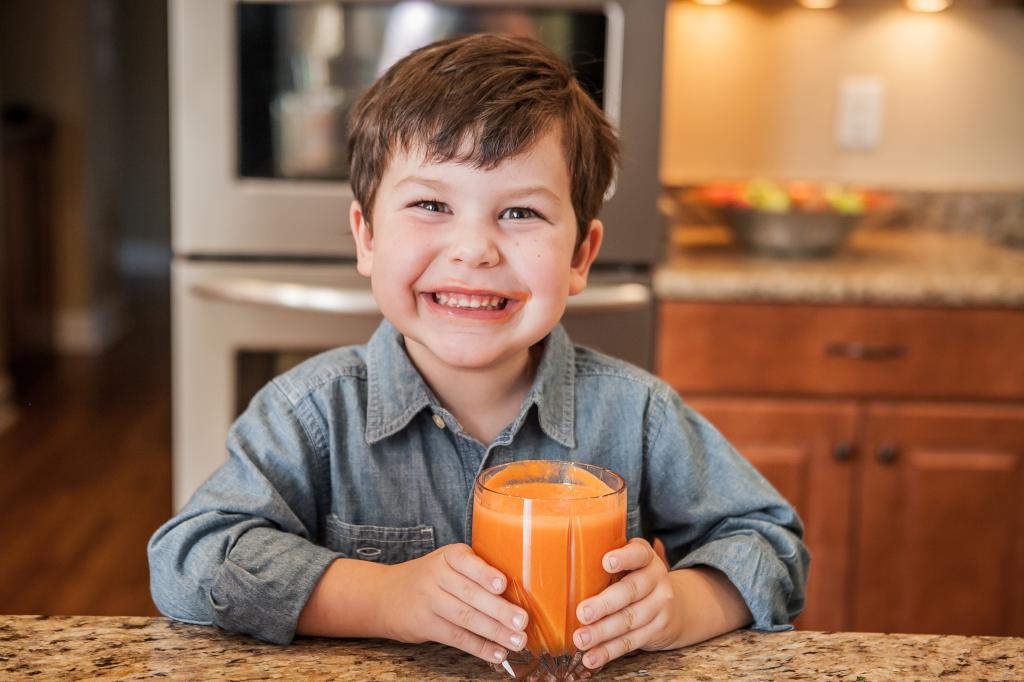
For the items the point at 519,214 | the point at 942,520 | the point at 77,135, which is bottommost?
the point at 942,520

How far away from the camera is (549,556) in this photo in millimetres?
735

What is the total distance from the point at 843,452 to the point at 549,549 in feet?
5.33

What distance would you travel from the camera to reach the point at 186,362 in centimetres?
216

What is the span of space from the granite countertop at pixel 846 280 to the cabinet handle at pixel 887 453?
0.27 meters

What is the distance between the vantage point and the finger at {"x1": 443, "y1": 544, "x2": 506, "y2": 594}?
2.44 feet

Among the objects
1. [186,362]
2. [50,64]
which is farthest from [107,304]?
[186,362]

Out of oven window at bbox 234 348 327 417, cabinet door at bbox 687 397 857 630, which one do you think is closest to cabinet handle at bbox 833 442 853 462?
cabinet door at bbox 687 397 857 630

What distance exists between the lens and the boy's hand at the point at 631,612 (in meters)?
0.75

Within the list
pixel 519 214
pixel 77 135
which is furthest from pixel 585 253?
pixel 77 135

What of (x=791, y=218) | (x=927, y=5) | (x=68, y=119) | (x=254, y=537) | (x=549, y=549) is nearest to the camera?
(x=549, y=549)

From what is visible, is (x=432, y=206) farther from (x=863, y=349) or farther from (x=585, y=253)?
(x=863, y=349)

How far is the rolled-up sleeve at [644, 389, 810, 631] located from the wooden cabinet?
44.3 inches

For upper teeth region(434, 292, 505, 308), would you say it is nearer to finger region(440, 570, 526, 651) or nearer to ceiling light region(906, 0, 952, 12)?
finger region(440, 570, 526, 651)

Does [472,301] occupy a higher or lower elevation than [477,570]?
higher
